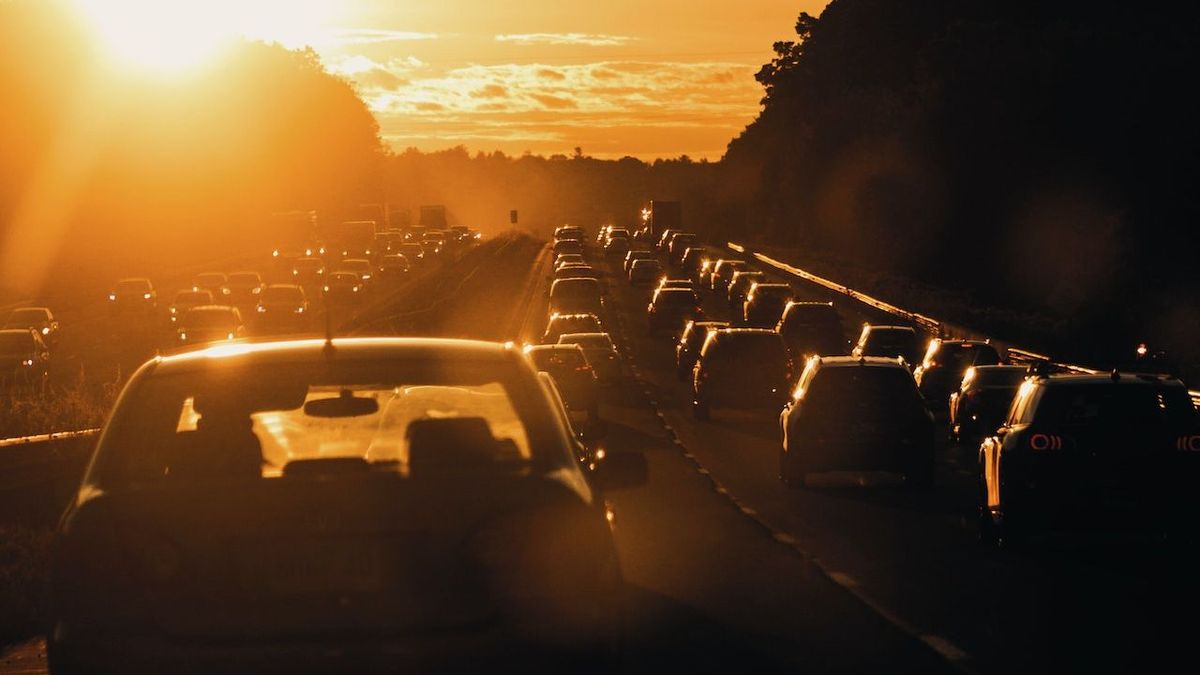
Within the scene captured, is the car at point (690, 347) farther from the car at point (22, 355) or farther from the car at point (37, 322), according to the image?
the car at point (37, 322)

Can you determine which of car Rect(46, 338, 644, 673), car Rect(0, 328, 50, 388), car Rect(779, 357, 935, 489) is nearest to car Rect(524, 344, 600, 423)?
car Rect(779, 357, 935, 489)

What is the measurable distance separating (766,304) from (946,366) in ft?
75.7

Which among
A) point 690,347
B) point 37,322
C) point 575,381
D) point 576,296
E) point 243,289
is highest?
point 575,381

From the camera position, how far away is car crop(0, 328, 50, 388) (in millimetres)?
43219

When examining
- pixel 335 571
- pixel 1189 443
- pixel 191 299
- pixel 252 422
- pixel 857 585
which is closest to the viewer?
pixel 335 571

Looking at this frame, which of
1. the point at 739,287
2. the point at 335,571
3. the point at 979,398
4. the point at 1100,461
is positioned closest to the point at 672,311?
the point at 739,287

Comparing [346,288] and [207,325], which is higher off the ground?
[207,325]

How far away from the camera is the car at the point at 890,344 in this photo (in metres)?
40.3

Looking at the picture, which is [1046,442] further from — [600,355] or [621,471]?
[600,355]

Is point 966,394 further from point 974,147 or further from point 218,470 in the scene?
point 974,147

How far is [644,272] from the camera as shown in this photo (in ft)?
285

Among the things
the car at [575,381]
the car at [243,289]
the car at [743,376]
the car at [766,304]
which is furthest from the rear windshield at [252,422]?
the car at [243,289]

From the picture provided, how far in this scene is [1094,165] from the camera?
3223 inches

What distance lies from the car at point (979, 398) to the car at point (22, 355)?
21.7 metres
